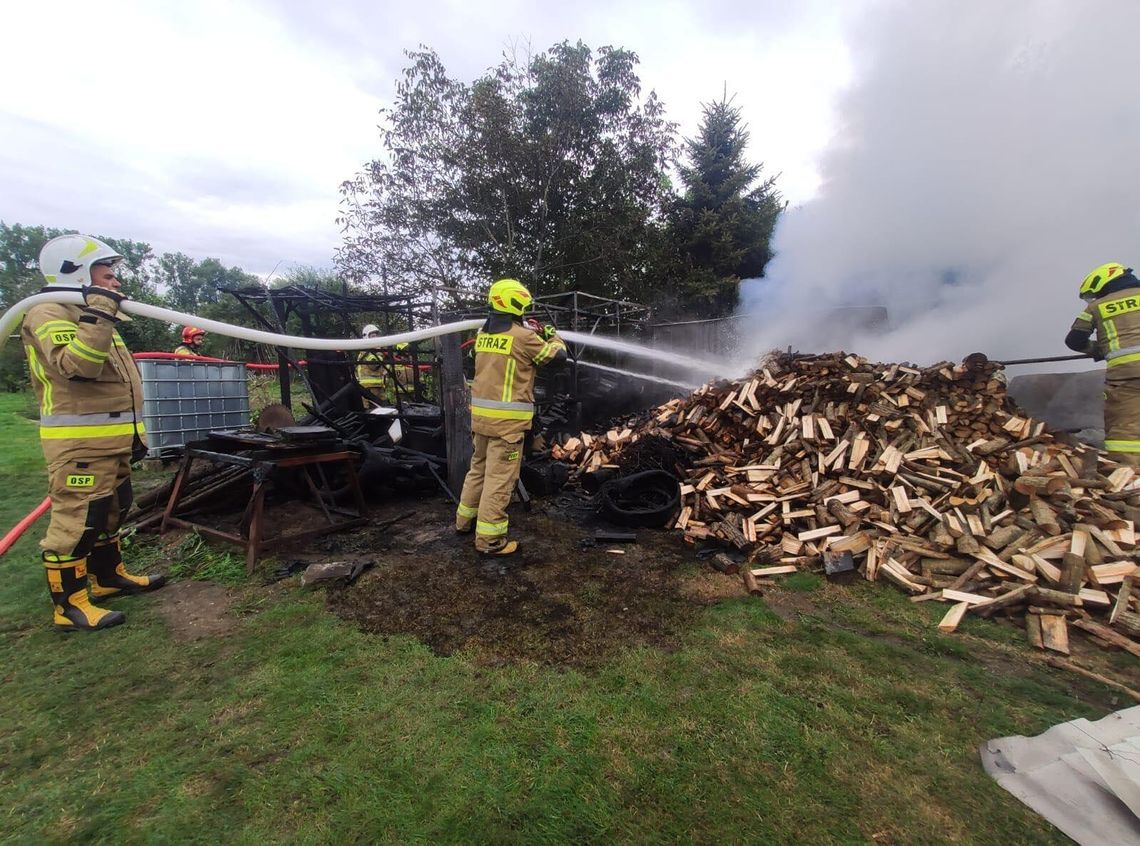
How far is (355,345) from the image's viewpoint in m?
4.51

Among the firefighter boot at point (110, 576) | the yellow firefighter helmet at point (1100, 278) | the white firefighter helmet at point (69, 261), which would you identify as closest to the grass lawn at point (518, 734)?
the firefighter boot at point (110, 576)

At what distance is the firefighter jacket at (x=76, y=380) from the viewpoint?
2971 mm

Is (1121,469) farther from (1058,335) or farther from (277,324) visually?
(277,324)

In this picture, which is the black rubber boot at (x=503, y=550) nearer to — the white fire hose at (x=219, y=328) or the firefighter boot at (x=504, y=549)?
the firefighter boot at (x=504, y=549)

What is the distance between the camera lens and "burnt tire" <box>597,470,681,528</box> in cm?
498

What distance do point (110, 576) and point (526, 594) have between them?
2984mm

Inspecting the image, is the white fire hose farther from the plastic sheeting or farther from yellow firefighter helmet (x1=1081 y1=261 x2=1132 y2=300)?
yellow firefighter helmet (x1=1081 y1=261 x2=1132 y2=300)

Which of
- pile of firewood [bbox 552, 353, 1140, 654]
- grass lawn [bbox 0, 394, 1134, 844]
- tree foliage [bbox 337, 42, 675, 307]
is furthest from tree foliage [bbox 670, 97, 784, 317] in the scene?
grass lawn [bbox 0, 394, 1134, 844]

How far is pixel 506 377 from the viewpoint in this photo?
4.25 metres

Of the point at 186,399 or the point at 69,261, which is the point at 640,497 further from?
the point at 186,399

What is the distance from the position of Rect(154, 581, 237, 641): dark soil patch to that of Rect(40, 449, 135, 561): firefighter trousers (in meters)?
0.62

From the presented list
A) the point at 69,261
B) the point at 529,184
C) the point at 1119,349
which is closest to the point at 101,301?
the point at 69,261

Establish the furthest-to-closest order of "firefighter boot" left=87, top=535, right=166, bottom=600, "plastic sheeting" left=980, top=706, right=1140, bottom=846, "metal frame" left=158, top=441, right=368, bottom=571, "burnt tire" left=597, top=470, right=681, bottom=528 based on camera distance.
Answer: "burnt tire" left=597, top=470, right=681, bottom=528 → "metal frame" left=158, top=441, right=368, bottom=571 → "firefighter boot" left=87, top=535, right=166, bottom=600 → "plastic sheeting" left=980, top=706, right=1140, bottom=846

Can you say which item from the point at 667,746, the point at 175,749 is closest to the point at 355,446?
the point at 175,749
